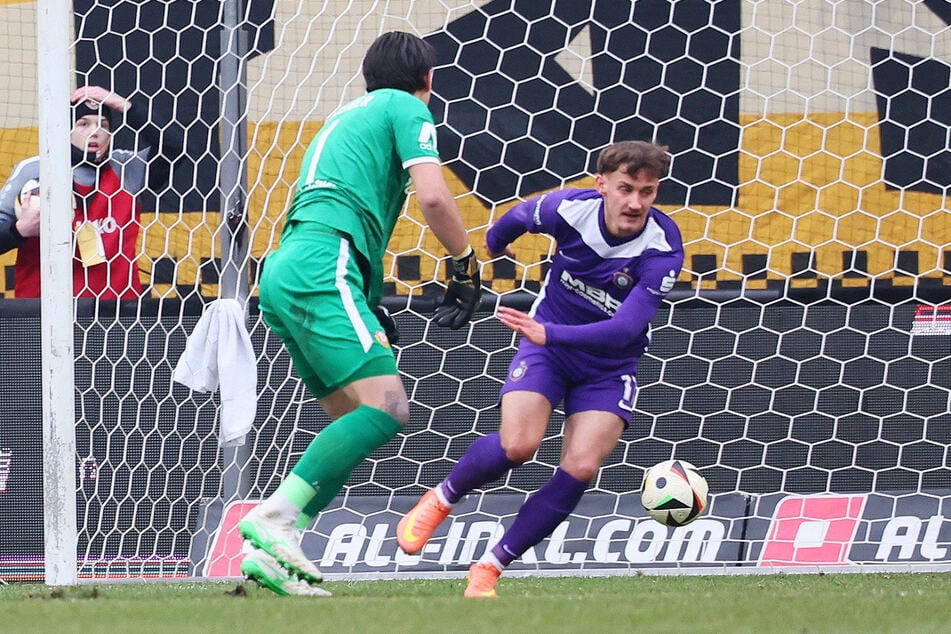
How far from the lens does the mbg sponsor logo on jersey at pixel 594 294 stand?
14.6 feet

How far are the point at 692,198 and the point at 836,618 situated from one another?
3225mm

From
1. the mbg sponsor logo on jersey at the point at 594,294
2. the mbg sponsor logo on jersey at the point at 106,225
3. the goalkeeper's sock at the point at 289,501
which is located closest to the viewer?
the goalkeeper's sock at the point at 289,501

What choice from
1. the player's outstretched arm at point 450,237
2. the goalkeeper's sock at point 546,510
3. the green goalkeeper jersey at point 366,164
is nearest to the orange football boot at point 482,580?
the goalkeeper's sock at point 546,510

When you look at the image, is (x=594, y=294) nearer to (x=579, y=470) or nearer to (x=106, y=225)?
(x=579, y=470)

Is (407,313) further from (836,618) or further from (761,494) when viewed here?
Answer: (836,618)

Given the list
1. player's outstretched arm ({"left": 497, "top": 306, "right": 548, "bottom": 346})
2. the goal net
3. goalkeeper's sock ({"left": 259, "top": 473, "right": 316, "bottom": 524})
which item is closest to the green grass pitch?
goalkeeper's sock ({"left": 259, "top": 473, "right": 316, "bottom": 524})

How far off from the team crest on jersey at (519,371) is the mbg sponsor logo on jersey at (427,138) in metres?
1.00

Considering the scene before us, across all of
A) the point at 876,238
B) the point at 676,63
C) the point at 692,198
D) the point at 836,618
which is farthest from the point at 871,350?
the point at 836,618

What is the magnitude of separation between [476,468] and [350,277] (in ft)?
2.80

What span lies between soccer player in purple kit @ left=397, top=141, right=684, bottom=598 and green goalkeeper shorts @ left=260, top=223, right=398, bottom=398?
59cm

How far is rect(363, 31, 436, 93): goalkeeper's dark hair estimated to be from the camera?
153 inches

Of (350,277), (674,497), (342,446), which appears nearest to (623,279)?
(674,497)

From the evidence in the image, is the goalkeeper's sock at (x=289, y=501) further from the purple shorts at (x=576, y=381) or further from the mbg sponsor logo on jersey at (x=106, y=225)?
the mbg sponsor logo on jersey at (x=106, y=225)

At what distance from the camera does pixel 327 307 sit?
3.61 m
